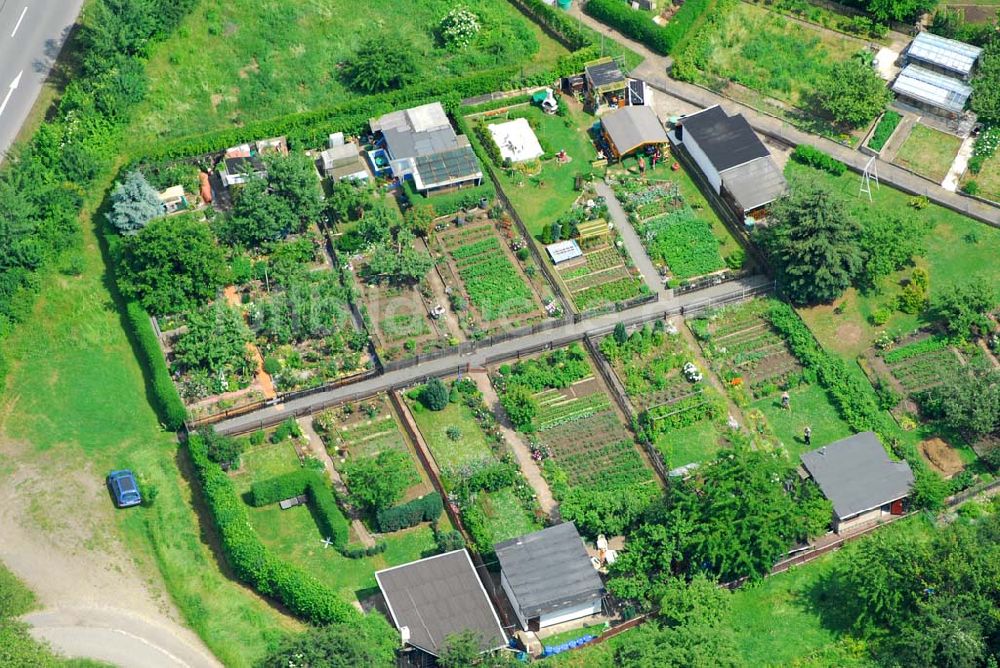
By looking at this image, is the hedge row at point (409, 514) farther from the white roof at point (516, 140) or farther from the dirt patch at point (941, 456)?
the dirt patch at point (941, 456)

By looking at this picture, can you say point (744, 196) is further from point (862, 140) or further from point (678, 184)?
point (862, 140)

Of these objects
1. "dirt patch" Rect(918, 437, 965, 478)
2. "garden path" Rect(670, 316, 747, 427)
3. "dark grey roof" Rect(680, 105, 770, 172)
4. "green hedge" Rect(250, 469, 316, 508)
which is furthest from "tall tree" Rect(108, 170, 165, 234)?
"dirt patch" Rect(918, 437, 965, 478)

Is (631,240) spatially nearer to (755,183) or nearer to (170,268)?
(755,183)

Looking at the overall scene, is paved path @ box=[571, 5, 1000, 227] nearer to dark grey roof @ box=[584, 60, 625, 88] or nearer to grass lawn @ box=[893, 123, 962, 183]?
grass lawn @ box=[893, 123, 962, 183]

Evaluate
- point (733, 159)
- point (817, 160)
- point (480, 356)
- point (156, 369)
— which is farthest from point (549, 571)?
point (817, 160)

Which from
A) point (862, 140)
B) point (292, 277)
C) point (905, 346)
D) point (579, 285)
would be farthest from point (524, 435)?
point (862, 140)

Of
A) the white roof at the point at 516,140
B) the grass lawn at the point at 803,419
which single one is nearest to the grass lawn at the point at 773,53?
the white roof at the point at 516,140

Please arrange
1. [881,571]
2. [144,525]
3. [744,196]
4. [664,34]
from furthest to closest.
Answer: [664,34], [744,196], [144,525], [881,571]
